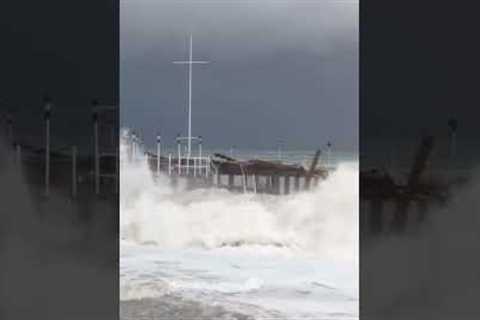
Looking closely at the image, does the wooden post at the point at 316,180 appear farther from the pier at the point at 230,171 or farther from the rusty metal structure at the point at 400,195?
the rusty metal structure at the point at 400,195

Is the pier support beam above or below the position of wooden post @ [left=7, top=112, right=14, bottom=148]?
below

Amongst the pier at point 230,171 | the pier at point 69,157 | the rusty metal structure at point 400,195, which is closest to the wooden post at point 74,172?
the pier at point 69,157

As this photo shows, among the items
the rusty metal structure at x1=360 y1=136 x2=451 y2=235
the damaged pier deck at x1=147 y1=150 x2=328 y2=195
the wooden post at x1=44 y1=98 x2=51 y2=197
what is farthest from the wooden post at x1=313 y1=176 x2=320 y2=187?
the wooden post at x1=44 y1=98 x2=51 y2=197

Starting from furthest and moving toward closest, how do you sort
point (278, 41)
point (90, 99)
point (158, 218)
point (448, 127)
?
point (158, 218), point (278, 41), point (90, 99), point (448, 127)

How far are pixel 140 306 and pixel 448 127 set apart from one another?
2.53 m

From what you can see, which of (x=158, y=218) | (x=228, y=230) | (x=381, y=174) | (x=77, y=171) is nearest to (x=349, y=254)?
(x=228, y=230)

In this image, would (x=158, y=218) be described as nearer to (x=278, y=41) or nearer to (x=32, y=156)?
(x=278, y=41)

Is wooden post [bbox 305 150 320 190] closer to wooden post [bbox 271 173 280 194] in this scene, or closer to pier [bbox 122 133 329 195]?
pier [bbox 122 133 329 195]

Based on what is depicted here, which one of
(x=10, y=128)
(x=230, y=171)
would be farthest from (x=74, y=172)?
(x=230, y=171)

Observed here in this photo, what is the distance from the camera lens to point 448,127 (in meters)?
1.99

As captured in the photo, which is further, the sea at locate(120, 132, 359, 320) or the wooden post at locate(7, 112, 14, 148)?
the sea at locate(120, 132, 359, 320)

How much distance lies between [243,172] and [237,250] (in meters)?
0.47

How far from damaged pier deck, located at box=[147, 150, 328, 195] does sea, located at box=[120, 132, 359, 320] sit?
47 millimetres

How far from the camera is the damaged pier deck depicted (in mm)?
3828
